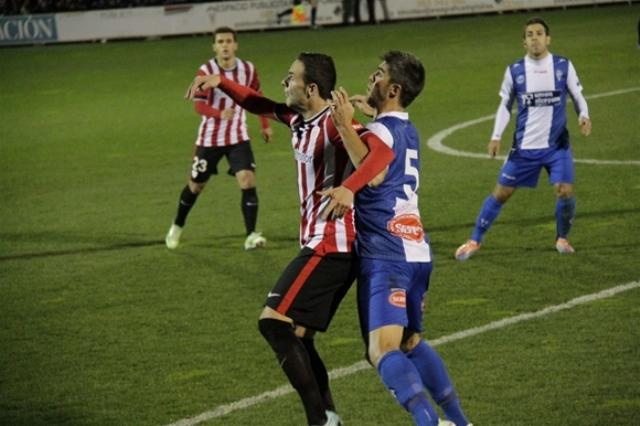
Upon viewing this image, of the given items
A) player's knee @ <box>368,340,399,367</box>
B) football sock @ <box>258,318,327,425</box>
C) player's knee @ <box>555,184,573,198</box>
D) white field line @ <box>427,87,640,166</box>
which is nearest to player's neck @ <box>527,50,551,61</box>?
player's knee @ <box>555,184,573,198</box>

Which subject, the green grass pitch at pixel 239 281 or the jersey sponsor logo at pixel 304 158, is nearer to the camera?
the jersey sponsor logo at pixel 304 158

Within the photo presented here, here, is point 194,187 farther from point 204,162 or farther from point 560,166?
point 560,166

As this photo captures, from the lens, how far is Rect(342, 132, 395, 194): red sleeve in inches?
254

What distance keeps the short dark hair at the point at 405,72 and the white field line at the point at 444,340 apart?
229cm

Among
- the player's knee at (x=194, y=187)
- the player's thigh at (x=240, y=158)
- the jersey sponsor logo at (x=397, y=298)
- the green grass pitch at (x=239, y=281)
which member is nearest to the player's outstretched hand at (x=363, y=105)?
the jersey sponsor logo at (x=397, y=298)

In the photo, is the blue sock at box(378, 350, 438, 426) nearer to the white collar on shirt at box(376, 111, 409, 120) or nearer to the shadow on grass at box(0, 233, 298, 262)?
the white collar on shirt at box(376, 111, 409, 120)

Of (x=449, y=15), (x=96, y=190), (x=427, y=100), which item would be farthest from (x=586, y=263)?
(x=449, y=15)

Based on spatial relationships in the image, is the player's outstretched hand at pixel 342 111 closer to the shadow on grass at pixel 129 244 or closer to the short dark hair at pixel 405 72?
the short dark hair at pixel 405 72

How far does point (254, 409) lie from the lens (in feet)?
26.0

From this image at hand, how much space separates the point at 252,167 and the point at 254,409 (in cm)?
587

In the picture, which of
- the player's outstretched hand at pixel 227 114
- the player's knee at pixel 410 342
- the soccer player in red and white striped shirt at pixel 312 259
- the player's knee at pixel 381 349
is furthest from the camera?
the player's outstretched hand at pixel 227 114

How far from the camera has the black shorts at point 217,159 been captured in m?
13.5

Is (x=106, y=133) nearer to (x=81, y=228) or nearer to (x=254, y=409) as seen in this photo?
(x=81, y=228)

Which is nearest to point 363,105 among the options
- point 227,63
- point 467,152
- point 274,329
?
point 274,329
